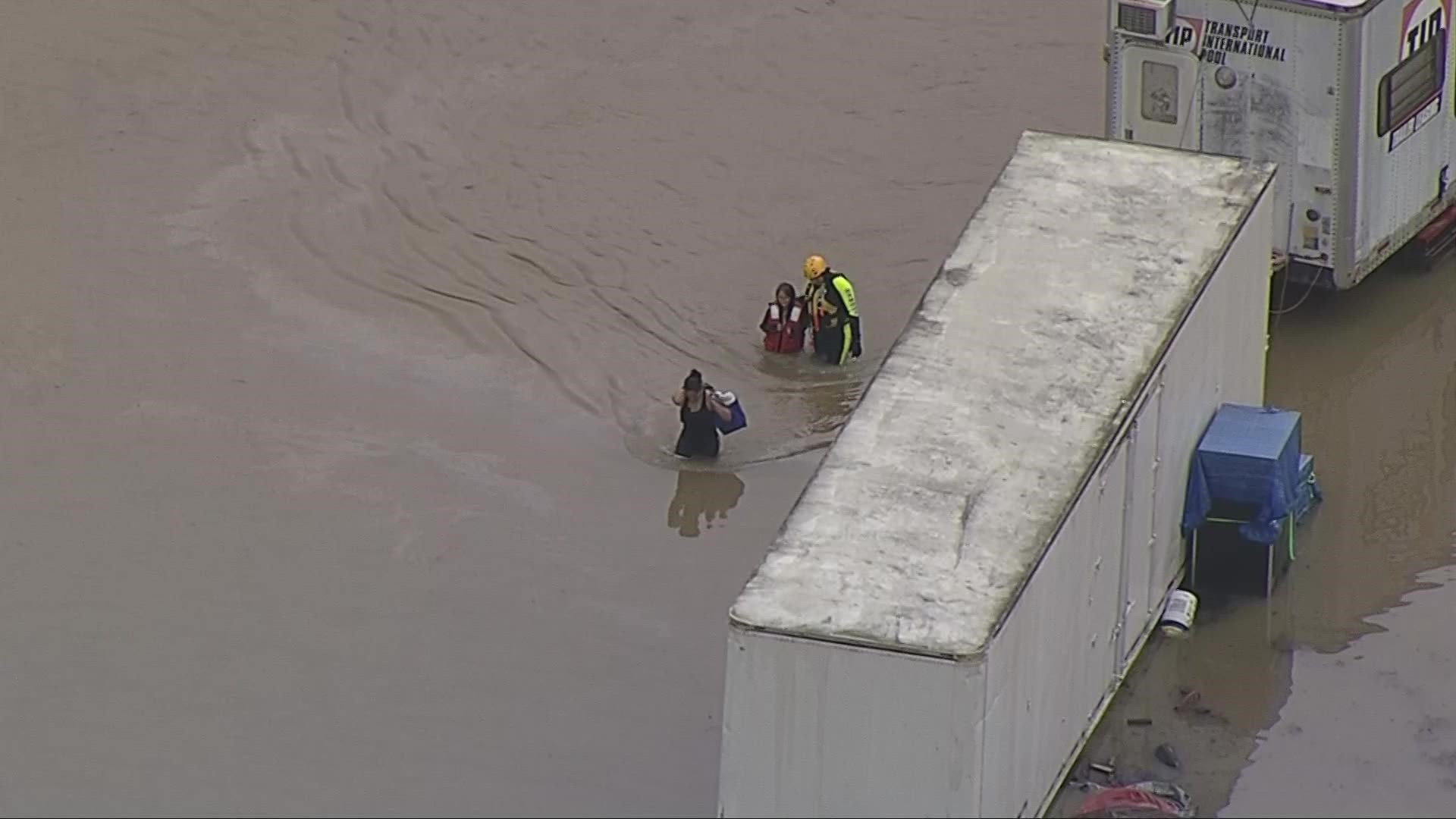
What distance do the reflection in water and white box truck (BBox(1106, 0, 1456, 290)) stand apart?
4331mm

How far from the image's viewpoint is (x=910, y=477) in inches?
605

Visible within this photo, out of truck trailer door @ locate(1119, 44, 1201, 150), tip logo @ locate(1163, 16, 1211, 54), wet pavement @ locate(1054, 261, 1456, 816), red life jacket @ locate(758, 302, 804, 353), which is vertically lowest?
wet pavement @ locate(1054, 261, 1456, 816)

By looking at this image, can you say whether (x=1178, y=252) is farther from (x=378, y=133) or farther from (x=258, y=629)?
(x=378, y=133)

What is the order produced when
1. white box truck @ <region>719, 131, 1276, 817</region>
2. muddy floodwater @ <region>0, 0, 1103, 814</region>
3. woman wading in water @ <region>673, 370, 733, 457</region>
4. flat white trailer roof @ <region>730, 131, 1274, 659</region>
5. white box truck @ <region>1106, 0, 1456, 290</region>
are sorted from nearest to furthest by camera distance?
white box truck @ <region>719, 131, 1276, 817</region> → flat white trailer roof @ <region>730, 131, 1274, 659</region> → muddy floodwater @ <region>0, 0, 1103, 814</region> → woman wading in water @ <region>673, 370, 733, 457</region> → white box truck @ <region>1106, 0, 1456, 290</region>

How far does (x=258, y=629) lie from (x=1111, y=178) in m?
6.11

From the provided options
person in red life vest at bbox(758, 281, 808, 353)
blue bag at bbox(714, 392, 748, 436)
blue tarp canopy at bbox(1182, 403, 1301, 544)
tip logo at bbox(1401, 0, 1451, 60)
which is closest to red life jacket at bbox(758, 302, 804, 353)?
person in red life vest at bbox(758, 281, 808, 353)

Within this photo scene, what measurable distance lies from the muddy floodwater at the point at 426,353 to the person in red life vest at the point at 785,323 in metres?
0.15

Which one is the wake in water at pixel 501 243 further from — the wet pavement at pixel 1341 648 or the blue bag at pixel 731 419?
the wet pavement at pixel 1341 648

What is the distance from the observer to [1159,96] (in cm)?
2133

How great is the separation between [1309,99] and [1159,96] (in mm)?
1137

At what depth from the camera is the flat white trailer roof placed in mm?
14375

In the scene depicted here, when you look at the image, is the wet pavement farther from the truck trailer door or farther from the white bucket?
the truck trailer door

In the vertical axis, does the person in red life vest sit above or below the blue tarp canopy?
above

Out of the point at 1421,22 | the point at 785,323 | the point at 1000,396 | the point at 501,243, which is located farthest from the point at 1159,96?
the point at 1000,396
